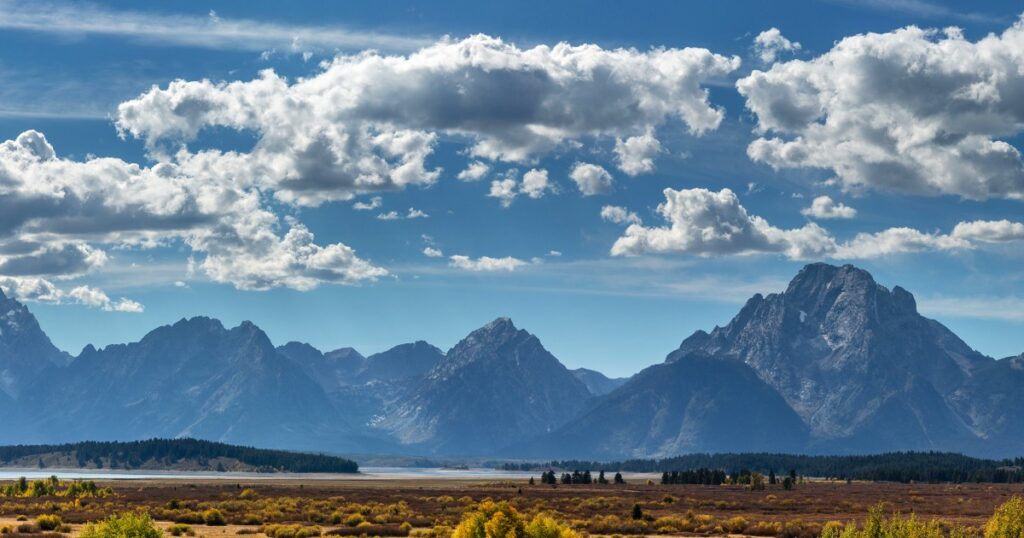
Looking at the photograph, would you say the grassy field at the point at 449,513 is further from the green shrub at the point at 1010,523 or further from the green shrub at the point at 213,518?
the green shrub at the point at 1010,523

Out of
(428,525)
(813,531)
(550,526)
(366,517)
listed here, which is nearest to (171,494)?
(366,517)

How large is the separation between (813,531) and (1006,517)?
43413 millimetres

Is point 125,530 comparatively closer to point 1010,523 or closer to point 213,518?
point 213,518

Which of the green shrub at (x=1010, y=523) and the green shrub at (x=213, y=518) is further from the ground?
the green shrub at (x=1010, y=523)

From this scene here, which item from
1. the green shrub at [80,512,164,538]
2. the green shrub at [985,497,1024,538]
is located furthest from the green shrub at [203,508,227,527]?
the green shrub at [985,497,1024,538]

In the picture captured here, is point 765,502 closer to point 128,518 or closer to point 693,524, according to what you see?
point 693,524

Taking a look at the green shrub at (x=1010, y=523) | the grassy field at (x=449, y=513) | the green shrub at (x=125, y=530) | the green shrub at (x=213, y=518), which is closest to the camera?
the green shrub at (x=1010, y=523)

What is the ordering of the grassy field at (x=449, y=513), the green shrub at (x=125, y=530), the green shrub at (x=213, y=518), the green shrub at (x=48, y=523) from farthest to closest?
1. the green shrub at (x=213, y=518)
2. the grassy field at (x=449, y=513)
3. the green shrub at (x=48, y=523)
4. the green shrub at (x=125, y=530)

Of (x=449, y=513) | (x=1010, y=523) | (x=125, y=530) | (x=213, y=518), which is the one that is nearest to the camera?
(x=1010, y=523)

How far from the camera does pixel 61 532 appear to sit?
90.4m

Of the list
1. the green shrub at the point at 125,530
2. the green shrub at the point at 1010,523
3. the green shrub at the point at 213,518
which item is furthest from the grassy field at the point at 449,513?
the green shrub at the point at 1010,523

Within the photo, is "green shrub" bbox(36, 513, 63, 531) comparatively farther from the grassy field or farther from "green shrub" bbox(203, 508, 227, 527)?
"green shrub" bbox(203, 508, 227, 527)

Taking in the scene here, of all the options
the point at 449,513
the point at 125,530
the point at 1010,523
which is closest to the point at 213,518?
the point at 449,513

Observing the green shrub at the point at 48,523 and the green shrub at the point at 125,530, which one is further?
the green shrub at the point at 48,523
